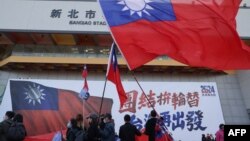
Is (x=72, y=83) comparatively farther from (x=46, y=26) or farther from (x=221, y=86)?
(x=221, y=86)

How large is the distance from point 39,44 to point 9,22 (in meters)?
1.80

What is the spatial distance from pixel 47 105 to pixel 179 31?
6.94 metres

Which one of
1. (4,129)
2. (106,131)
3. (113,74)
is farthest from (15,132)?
(113,74)

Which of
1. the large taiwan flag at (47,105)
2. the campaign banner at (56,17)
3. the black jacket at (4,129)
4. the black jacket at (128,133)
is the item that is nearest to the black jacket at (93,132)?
the black jacket at (128,133)

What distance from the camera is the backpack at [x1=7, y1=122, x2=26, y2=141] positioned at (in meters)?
5.20

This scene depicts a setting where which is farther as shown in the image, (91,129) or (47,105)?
(47,105)

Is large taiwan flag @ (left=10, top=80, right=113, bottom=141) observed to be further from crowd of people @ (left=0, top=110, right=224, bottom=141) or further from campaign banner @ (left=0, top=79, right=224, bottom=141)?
crowd of people @ (left=0, top=110, right=224, bottom=141)

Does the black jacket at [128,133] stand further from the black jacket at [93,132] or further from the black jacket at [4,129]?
the black jacket at [4,129]

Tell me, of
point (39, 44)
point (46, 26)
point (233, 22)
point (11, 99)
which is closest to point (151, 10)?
point (233, 22)

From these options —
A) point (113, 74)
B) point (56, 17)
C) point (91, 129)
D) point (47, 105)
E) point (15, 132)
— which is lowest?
point (15, 132)

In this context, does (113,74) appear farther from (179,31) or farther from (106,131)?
(179,31)

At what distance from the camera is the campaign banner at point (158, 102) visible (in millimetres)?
10617

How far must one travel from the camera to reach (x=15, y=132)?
5234 millimetres

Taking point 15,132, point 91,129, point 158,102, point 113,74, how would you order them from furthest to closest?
1. point 158,102
2. point 113,74
3. point 91,129
4. point 15,132
